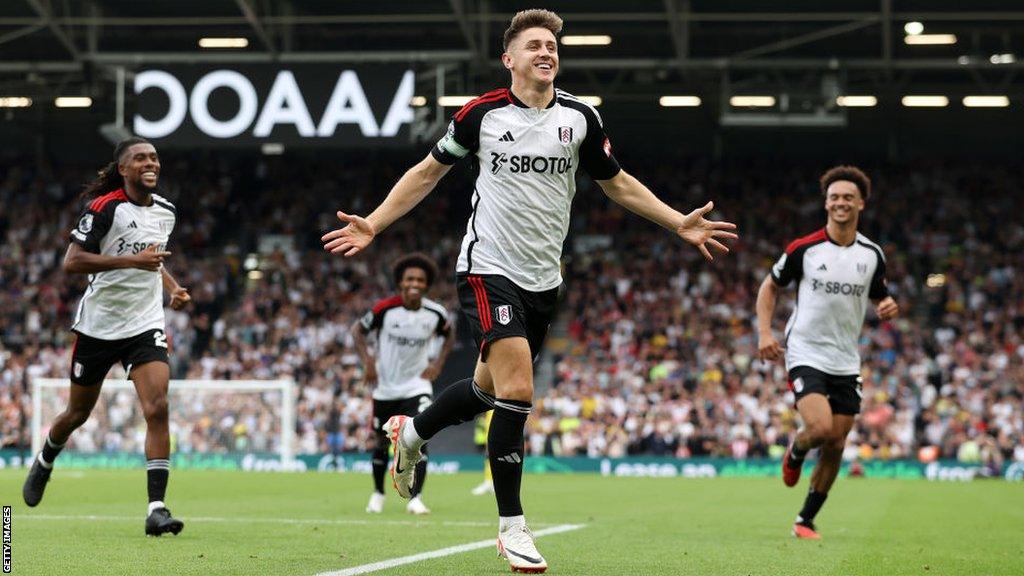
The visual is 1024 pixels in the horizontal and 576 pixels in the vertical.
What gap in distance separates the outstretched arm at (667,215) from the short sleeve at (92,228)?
3613mm

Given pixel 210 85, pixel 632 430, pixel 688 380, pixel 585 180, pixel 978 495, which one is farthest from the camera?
pixel 585 180

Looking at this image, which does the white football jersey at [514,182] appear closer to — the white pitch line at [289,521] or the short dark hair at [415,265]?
the white pitch line at [289,521]

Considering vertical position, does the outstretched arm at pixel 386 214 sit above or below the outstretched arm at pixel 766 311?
above

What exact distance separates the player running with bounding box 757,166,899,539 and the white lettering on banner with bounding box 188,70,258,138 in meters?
18.3

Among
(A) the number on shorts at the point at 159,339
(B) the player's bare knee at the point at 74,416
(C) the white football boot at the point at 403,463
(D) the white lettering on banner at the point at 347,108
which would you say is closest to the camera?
(C) the white football boot at the point at 403,463

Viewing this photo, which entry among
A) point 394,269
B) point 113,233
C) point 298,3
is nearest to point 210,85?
point 298,3

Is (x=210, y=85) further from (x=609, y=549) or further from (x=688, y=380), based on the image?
(x=609, y=549)

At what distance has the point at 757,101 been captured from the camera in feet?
98.6

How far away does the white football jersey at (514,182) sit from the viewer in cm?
725

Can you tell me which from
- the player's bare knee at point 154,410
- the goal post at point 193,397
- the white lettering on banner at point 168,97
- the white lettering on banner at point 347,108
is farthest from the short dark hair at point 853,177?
the white lettering on banner at point 168,97

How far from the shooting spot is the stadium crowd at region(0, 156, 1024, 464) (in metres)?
28.9

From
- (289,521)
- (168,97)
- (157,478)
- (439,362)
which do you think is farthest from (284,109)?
(157,478)

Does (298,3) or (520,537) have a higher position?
(298,3)

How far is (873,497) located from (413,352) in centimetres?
698
